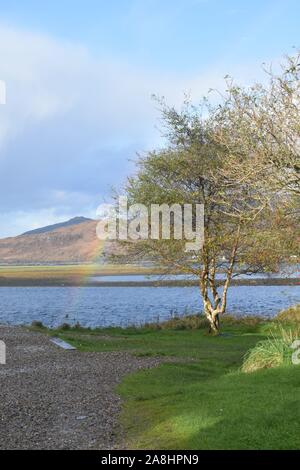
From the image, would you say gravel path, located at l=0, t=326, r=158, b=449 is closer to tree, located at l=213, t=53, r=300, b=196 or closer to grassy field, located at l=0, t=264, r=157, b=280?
tree, located at l=213, t=53, r=300, b=196

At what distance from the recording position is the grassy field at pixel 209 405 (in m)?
7.70

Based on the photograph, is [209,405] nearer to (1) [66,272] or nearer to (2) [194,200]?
(2) [194,200]

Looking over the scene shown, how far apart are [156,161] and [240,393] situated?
15836 millimetres

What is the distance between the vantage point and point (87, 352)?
17828mm

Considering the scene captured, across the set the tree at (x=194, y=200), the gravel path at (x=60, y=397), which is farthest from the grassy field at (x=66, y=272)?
the gravel path at (x=60, y=397)

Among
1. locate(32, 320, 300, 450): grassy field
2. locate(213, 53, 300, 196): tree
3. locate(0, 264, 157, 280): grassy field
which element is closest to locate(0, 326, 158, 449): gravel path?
locate(32, 320, 300, 450): grassy field

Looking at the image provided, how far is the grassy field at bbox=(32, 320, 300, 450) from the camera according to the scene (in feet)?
25.2

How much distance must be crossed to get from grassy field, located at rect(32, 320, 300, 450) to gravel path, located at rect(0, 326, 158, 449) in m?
0.49

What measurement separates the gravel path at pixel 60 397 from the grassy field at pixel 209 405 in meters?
0.49

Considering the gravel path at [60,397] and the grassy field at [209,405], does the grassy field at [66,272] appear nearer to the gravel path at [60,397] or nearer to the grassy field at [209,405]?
the gravel path at [60,397]

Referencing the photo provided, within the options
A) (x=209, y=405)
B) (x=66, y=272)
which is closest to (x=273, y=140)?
(x=209, y=405)

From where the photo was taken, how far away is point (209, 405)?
9547 mm

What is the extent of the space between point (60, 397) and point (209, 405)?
3598 mm
